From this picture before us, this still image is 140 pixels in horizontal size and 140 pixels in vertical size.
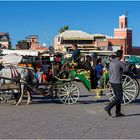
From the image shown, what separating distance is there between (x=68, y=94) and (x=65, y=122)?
15.7 ft

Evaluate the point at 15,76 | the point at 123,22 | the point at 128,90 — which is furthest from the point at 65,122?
the point at 123,22

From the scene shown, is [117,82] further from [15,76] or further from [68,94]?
[15,76]

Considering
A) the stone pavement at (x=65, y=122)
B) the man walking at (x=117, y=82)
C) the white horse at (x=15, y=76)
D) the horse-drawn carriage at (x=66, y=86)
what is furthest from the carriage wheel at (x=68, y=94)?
the man walking at (x=117, y=82)

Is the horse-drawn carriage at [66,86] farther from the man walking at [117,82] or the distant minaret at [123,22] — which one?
the distant minaret at [123,22]

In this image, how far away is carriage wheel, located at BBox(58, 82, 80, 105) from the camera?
665 inches

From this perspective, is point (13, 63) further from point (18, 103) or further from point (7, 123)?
point (7, 123)

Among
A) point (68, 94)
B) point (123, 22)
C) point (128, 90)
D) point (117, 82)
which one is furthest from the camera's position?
point (123, 22)

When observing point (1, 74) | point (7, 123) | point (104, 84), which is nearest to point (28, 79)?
point (1, 74)

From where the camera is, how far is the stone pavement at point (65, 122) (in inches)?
400

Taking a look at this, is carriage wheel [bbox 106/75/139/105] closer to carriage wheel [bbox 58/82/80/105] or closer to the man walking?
carriage wheel [bbox 58/82/80/105]

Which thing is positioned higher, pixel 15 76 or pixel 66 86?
pixel 15 76

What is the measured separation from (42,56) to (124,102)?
28.6 m

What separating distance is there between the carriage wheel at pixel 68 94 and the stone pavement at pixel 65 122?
0.25 m

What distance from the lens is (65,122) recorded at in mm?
12086
